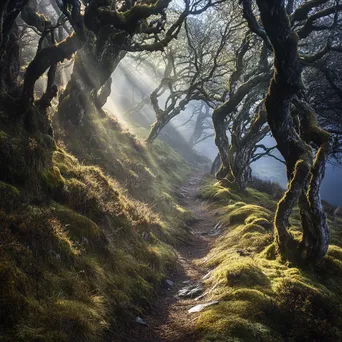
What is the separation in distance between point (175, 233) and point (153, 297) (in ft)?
17.5

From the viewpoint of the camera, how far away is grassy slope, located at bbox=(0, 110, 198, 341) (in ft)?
14.4

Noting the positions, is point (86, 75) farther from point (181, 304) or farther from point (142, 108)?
point (142, 108)

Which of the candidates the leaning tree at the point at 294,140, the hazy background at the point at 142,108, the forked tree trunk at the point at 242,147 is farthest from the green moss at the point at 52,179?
the hazy background at the point at 142,108

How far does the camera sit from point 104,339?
4992 mm

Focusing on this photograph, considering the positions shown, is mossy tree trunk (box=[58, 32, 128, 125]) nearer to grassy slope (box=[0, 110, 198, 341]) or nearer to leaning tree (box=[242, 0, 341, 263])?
grassy slope (box=[0, 110, 198, 341])

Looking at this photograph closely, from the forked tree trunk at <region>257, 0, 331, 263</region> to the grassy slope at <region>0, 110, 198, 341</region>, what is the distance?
3.93 meters

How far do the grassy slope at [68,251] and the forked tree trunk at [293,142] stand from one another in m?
3.93

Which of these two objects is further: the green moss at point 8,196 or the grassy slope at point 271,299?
the green moss at point 8,196

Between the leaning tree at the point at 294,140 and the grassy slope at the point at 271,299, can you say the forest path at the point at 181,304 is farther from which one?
the leaning tree at the point at 294,140

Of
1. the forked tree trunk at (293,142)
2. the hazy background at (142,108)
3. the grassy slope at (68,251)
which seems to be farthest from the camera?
the hazy background at (142,108)

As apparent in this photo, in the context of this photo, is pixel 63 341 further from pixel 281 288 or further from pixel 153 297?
pixel 281 288

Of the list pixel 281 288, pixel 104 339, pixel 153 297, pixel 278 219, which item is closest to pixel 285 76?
pixel 278 219

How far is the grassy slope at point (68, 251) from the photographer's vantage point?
4383 millimetres

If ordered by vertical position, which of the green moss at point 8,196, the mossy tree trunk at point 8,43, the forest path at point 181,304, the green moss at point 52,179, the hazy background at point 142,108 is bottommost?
the forest path at point 181,304
